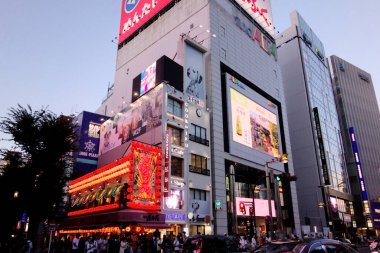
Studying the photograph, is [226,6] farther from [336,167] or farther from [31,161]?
[336,167]

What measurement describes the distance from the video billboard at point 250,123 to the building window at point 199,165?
5950 millimetres

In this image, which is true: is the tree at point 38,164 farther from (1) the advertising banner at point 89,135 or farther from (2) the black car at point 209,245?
(1) the advertising banner at point 89,135

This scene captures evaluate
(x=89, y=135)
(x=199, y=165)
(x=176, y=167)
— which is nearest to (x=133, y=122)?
(x=176, y=167)

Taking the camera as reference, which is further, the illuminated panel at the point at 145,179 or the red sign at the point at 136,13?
the red sign at the point at 136,13

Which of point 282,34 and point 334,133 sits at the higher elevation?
point 282,34

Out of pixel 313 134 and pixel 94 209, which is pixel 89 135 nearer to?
pixel 94 209

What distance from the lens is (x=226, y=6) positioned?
51719mm

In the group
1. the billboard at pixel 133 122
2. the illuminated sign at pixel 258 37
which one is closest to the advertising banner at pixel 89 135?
the billboard at pixel 133 122

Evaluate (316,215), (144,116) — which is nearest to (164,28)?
(144,116)

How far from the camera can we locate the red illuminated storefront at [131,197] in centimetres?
2839

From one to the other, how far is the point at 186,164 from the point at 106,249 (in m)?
13.2

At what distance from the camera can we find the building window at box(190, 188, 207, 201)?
3418cm

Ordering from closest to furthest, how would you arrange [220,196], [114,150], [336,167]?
1. [220,196]
2. [114,150]
3. [336,167]

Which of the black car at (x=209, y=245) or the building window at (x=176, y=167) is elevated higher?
the building window at (x=176, y=167)
